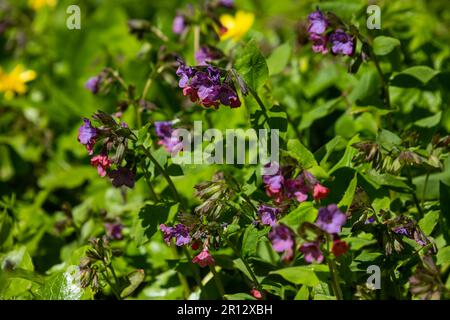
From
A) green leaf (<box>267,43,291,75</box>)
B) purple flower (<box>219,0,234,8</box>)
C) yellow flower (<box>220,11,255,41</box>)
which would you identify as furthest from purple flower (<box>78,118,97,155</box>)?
yellow flower (<box>220,11,255,41</box>)

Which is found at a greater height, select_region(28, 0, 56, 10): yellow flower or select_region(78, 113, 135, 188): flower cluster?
select_region(28, 0, 56, 10): yellow flower

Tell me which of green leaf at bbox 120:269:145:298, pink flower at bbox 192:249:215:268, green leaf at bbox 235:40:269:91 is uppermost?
green leaf at bbox 235:40:269:91

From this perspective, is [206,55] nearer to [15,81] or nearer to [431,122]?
[431,122]

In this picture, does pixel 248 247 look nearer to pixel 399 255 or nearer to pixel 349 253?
pixel 349 253

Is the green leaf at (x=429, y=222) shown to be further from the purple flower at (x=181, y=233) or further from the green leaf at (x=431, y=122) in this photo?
the purple flower at (x=181, y=233)

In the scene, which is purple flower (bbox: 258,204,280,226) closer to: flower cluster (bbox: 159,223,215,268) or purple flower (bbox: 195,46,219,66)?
flower cluster (bbox: 159,223,215,268)
